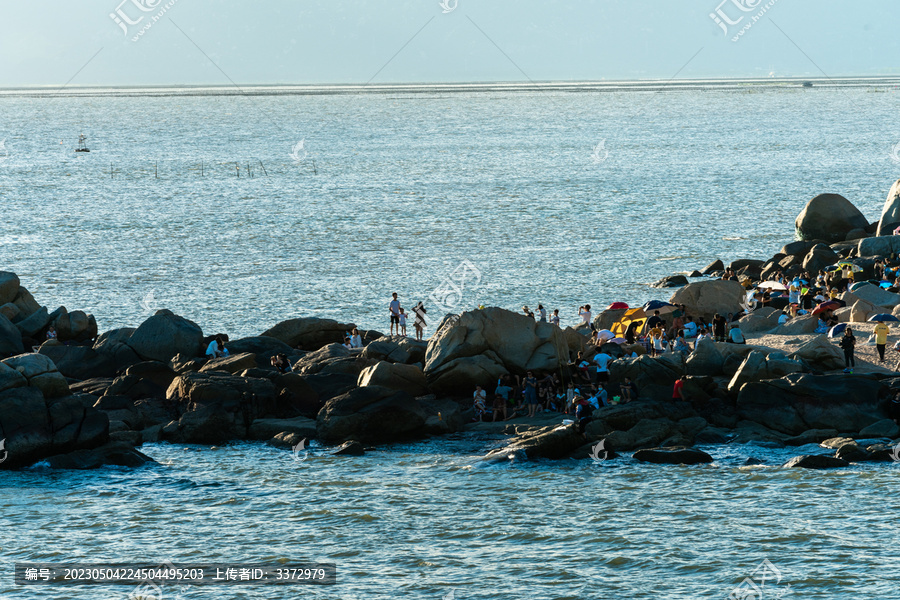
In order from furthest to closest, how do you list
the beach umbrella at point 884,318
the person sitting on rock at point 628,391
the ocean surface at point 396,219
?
the ocean surface at point 396,219 < the beach umbrella at point 884,318 < the person sitting on rock at point 628,391

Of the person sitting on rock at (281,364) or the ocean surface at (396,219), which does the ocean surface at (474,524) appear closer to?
the person sitting on rock at (281,364)

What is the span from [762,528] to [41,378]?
21399mm

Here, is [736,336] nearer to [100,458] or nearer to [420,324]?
[420,324]

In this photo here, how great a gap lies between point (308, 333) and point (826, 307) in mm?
20603

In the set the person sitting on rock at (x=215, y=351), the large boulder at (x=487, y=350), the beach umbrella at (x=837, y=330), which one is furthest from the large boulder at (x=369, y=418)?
the beach umbrella at (x=837, y=330)

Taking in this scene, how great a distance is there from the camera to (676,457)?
30500mm

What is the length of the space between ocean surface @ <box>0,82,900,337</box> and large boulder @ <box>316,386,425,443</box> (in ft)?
50.0

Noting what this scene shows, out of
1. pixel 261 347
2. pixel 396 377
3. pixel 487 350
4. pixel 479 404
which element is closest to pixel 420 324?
pixel 261 347

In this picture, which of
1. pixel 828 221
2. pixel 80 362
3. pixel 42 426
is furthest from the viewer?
pixel 828 221

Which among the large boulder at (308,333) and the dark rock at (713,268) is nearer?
the large boulder at (308,333)

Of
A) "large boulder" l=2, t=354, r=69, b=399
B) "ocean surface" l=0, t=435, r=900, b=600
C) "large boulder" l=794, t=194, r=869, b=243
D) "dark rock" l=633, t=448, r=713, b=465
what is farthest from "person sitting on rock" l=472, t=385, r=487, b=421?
"large boulder" l=794, t=194, r=869, b=243

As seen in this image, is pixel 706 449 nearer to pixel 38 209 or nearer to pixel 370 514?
pixel 370 514

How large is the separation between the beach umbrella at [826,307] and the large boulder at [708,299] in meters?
A: 4.53

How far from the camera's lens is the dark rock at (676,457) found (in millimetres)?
30391
